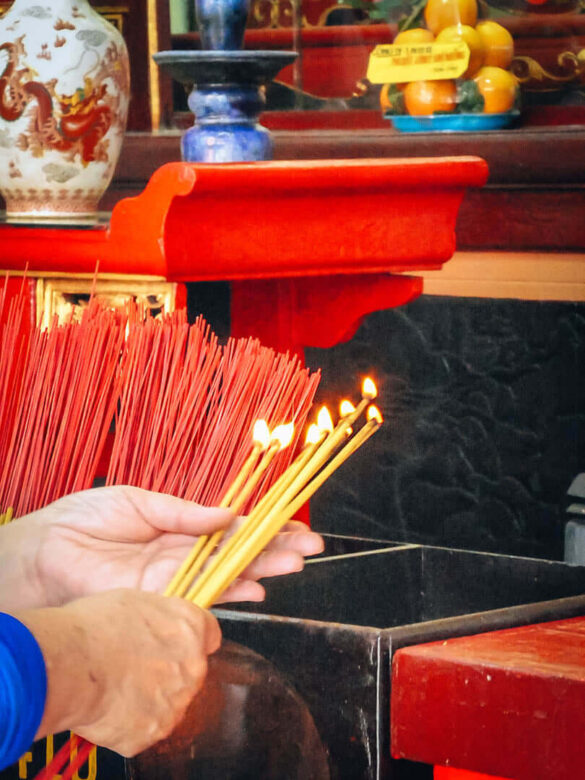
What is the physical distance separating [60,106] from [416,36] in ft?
2.23

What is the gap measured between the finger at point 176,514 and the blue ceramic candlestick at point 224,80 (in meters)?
0.56

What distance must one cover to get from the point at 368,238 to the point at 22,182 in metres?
0.37

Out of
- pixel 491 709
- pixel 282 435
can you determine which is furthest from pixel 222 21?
pixel 491 709

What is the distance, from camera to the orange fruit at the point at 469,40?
1.79 metres

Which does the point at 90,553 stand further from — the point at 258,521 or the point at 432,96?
the point at 432,96

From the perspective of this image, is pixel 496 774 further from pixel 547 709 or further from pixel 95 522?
pixel 95 522

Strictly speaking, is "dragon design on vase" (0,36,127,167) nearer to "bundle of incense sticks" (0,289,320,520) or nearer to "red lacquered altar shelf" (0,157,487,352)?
"red lacquered altar shelf" (0,157,487,352)

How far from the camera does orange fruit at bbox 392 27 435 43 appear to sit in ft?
6.05

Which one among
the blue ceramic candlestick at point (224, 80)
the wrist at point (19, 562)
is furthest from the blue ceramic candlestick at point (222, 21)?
the wrist at point (19, 562)

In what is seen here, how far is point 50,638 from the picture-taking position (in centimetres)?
71

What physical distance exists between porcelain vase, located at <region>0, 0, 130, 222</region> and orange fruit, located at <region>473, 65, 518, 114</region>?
0.58 m

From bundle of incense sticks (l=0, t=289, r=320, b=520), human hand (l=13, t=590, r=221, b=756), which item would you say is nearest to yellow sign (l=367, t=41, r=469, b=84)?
bundle of incense sticks (l=0, t=289, r=320, b=520)

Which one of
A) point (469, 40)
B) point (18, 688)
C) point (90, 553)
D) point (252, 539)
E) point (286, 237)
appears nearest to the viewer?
point (18, 688)

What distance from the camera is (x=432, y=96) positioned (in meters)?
1.82
